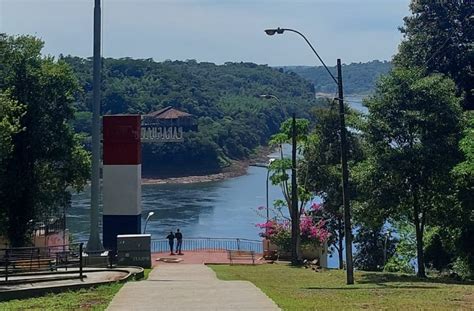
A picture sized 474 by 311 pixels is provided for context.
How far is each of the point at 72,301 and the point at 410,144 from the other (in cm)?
1390

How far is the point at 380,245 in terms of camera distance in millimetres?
46125

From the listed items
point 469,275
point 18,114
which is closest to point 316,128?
point 469,275

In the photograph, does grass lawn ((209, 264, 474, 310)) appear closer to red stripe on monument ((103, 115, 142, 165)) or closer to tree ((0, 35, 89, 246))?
red stripe on monument ((103, 115, 142, 165))

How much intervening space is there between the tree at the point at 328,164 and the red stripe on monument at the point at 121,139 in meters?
14.6

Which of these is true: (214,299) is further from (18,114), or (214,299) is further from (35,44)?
(35,44)

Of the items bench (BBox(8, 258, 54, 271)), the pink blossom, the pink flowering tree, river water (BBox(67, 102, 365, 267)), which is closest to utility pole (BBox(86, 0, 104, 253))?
bench (BBox(8, 258, 54, 271))

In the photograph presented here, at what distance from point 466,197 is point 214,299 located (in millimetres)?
12835

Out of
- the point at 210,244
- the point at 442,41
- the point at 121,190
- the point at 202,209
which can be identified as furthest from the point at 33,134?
the point at 202,209

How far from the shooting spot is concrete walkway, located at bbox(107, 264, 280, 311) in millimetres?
12852

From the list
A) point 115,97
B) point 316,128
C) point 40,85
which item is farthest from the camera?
point 115,97

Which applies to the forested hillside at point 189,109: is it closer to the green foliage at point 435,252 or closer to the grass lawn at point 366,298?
the green foliage at point 435,252

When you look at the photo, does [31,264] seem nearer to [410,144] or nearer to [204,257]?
[410,144]

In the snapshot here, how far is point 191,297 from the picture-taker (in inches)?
563

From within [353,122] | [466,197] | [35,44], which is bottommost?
[466,197]
